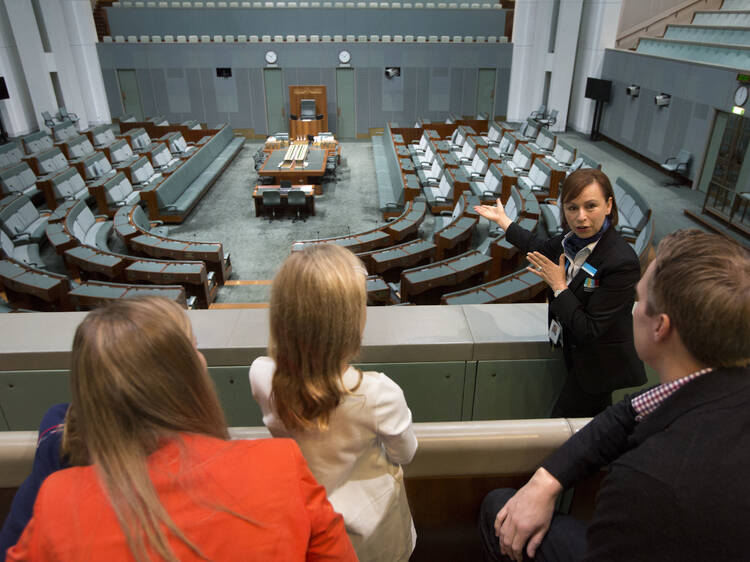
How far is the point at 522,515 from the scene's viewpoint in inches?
52.6

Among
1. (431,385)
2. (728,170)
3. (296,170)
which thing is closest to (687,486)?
(431,385)

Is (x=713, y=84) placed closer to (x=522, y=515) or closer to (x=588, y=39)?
(x=588, y=39)

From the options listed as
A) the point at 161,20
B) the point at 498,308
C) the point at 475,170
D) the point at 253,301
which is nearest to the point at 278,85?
the point at 161,20

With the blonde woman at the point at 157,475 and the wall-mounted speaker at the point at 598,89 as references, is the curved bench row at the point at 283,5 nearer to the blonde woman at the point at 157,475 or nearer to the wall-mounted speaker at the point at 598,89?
the wall-mounted speaker at the point at 598,89

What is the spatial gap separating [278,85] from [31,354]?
56.2 ft

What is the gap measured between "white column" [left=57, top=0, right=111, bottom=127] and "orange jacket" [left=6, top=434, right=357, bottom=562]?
2027cm

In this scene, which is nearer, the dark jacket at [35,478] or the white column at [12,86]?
the dark jacket at [35,478]

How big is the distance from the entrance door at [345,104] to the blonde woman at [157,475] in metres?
18.1

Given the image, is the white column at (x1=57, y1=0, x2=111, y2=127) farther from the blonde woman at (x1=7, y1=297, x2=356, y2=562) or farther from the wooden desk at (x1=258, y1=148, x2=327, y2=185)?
the blonde woman at (x1=7, y1=297, x2=356, y2=562)

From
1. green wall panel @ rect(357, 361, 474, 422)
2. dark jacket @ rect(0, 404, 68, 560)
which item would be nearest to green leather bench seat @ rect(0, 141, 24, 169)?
green wall panel @ rect(357, 361, 474, 422)

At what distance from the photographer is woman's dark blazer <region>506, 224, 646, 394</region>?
200 centimetres

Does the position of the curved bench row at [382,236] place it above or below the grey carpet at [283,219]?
above

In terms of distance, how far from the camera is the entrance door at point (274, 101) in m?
17.6

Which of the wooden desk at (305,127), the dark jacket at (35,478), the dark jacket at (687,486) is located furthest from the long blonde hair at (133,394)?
the wooden desk at (305,127)
